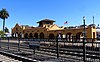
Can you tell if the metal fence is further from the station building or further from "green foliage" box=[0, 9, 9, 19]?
"green foliage" box=[0, 9, 9, 19]

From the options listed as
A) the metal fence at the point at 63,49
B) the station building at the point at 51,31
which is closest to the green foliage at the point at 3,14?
the station building at the point at 51,31

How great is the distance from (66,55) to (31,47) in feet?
14.3

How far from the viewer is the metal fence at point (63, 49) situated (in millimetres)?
11602

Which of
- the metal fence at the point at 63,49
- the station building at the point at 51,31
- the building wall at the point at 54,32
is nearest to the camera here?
the metal fence at the point at 63,49

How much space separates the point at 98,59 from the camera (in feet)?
36.3

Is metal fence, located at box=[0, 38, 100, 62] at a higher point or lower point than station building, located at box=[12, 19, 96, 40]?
lower

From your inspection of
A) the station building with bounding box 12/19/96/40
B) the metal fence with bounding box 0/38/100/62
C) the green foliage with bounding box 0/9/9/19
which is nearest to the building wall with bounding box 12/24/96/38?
the station building with bounding box 12/19/96/40

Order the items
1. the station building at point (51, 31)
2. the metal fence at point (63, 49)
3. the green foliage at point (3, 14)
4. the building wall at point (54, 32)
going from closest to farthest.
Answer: the metal fence at point (63, 49)
the building wall at point (54, 32)
the station building at point (51, 31)
the green foliage at point (3, 14)

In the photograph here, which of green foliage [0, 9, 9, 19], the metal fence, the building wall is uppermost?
green foliage [0, 9, 9, 19]

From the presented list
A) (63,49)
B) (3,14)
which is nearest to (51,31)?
(63,49)

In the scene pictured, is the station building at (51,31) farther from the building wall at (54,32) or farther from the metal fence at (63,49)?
the metal fence at (63,49)

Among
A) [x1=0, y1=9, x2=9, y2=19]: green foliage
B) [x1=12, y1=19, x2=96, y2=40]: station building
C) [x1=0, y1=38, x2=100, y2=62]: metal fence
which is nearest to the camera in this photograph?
[x1=0, y1=38, x2=100, y2=62]: metal fence

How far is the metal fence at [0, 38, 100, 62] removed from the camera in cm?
1160

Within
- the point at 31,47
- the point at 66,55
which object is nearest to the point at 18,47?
the point at 31,47
